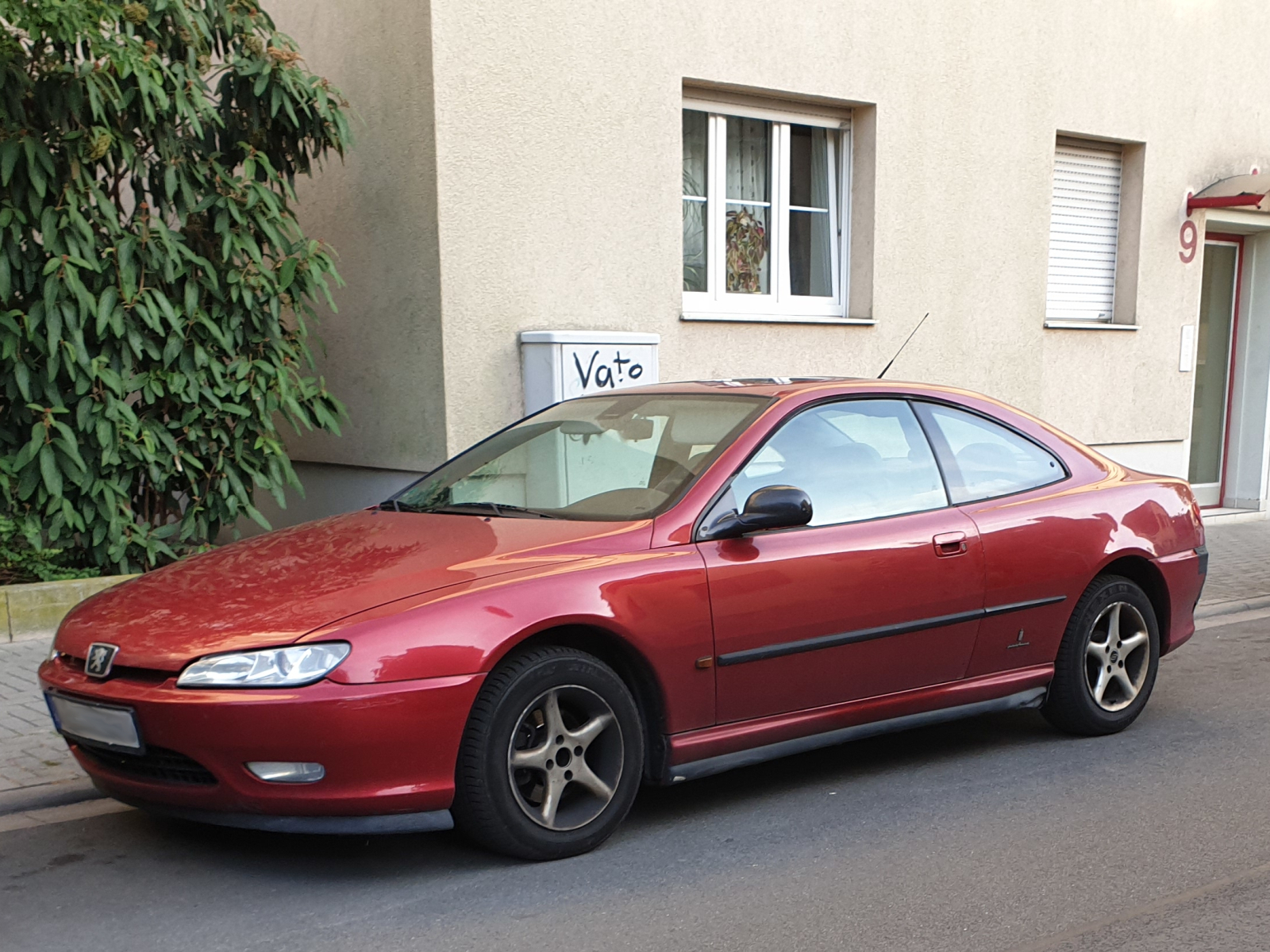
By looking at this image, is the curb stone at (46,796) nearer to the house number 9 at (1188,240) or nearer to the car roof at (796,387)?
the car roof at (796,387)

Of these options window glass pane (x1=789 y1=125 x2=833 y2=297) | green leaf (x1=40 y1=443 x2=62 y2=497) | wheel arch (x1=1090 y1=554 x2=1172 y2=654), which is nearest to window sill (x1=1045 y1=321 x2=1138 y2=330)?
window glass pane (x1=789 y1=125 x2=833 y2=297)

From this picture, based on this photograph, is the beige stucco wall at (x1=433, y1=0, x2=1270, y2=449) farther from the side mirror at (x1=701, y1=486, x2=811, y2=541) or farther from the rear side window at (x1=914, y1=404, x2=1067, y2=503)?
the side mirror at (x1=701, y1=486, x2=811, y2=541)

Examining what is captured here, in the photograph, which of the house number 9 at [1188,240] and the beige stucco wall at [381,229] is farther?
the house number 9 at [1188,240]

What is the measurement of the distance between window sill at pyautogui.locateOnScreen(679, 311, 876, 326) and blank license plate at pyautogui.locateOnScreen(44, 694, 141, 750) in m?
5.74

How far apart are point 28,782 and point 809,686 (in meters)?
2.82

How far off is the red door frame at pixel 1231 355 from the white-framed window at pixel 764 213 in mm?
5331

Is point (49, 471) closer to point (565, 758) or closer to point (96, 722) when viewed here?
point (96, 722)

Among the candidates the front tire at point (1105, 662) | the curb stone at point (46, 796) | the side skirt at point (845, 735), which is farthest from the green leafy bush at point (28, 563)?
the front tire at point (1105, 662)

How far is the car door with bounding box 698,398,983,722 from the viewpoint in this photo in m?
4.29

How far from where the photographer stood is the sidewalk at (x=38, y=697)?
475 centimetres

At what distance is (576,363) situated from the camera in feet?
26.6

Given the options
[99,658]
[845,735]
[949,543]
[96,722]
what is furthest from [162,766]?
[949,543]

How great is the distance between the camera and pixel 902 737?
549 cm

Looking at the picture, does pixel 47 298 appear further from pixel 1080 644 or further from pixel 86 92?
pixel 1080 644
